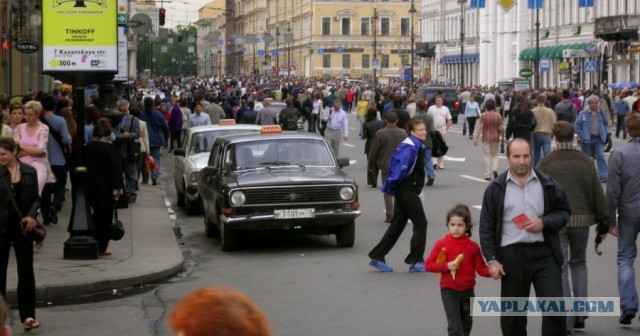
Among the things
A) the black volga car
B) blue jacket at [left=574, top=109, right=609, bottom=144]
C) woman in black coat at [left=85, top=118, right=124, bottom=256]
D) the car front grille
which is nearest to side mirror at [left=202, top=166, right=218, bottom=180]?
the black volga car

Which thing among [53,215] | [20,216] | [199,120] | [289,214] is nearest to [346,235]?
[289,214]

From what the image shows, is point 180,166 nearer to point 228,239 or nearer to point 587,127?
point 228,239

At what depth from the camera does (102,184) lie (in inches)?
615

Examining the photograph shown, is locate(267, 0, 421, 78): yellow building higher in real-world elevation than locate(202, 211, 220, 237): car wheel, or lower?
higher

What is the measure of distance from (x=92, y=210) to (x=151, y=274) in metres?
2.48

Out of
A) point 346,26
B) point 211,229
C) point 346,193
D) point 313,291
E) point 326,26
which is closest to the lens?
point 313,291

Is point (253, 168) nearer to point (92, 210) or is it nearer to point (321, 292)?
point (92, 210)

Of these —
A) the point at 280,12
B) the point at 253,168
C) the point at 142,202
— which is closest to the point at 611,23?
the point at 142,202

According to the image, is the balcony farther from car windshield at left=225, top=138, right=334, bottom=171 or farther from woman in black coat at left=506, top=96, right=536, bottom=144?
car windshield at left=225, top=138, right=334, bottom=171

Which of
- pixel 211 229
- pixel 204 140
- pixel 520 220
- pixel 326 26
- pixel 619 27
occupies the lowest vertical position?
pixel 211 229

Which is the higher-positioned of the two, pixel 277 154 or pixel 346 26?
pixel 346 26

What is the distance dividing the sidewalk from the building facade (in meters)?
40.7

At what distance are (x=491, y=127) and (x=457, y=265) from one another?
693 inches

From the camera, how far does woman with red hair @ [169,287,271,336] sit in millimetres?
3695
